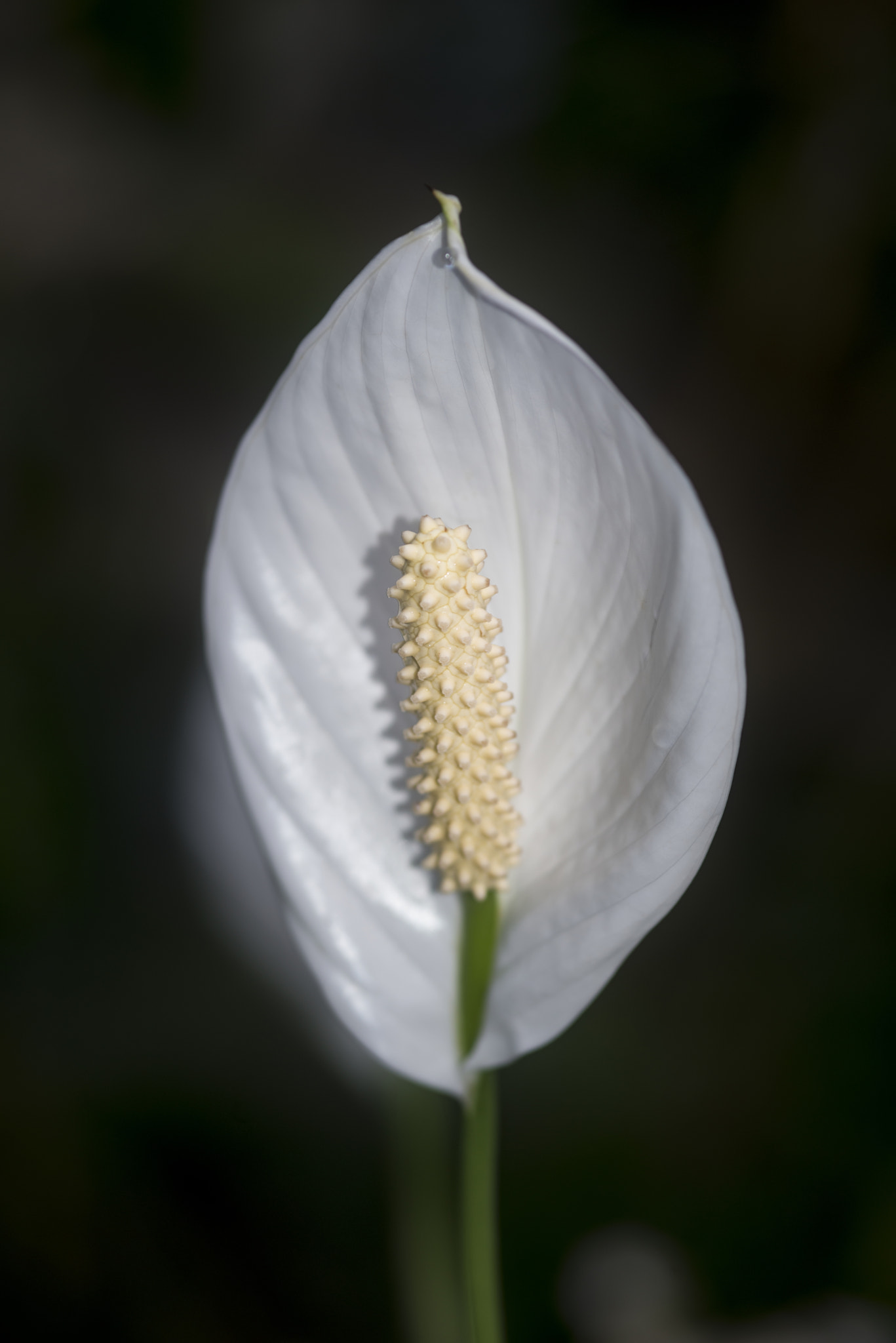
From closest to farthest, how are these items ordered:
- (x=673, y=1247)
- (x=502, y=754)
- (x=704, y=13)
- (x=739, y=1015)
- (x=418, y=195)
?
(x=502, y=754), (x=673, y=1247), (x=739, y=1015), (x=704, y=13), (x=418, y=195)

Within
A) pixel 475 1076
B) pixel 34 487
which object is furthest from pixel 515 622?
pixel 34 487

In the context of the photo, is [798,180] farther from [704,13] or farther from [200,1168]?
[200,1168]

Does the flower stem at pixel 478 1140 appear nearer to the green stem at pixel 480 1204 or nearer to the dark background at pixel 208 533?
the green stem at pixel 480 1204

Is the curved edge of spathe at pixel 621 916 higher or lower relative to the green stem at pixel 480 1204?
higher

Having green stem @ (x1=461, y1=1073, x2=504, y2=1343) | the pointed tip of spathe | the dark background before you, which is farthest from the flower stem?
the dark background

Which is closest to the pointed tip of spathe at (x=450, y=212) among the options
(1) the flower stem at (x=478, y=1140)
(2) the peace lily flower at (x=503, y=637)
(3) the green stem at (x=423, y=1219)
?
(2) the peace lily flower at (x=503, y=637)
